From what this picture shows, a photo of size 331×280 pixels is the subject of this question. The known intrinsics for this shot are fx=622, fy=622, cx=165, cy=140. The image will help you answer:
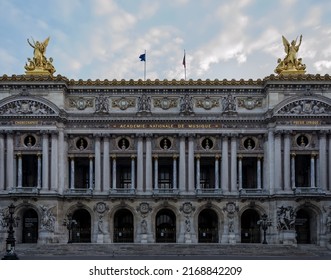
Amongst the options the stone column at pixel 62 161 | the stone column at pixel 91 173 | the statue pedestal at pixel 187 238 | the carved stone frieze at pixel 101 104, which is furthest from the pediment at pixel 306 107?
the stone column at pixel 62 161

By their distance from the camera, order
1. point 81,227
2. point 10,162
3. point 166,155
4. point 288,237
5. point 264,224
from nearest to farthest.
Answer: point 264,224
point 288,237
point 10,162
point 166,155
point 81,227

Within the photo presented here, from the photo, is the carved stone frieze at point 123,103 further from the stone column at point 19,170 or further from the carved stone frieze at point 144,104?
the stone column at point 19,170

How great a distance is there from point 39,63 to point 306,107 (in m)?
31.1

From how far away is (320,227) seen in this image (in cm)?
6906

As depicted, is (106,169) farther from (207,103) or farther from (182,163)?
(207,103)

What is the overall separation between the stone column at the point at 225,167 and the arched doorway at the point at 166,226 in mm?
7025

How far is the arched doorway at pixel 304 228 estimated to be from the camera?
7069 cm

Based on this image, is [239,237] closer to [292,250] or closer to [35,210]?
[292,250]

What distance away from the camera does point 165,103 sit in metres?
72.3

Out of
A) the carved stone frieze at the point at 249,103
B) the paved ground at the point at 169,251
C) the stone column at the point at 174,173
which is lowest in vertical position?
the paved ground at the point at 169,251

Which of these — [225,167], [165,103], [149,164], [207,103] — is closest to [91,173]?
[149,164]

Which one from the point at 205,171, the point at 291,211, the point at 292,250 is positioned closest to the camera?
the point at 292,250

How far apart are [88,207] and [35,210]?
590cm

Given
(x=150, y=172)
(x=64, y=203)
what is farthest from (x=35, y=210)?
(x=150, y=172)
